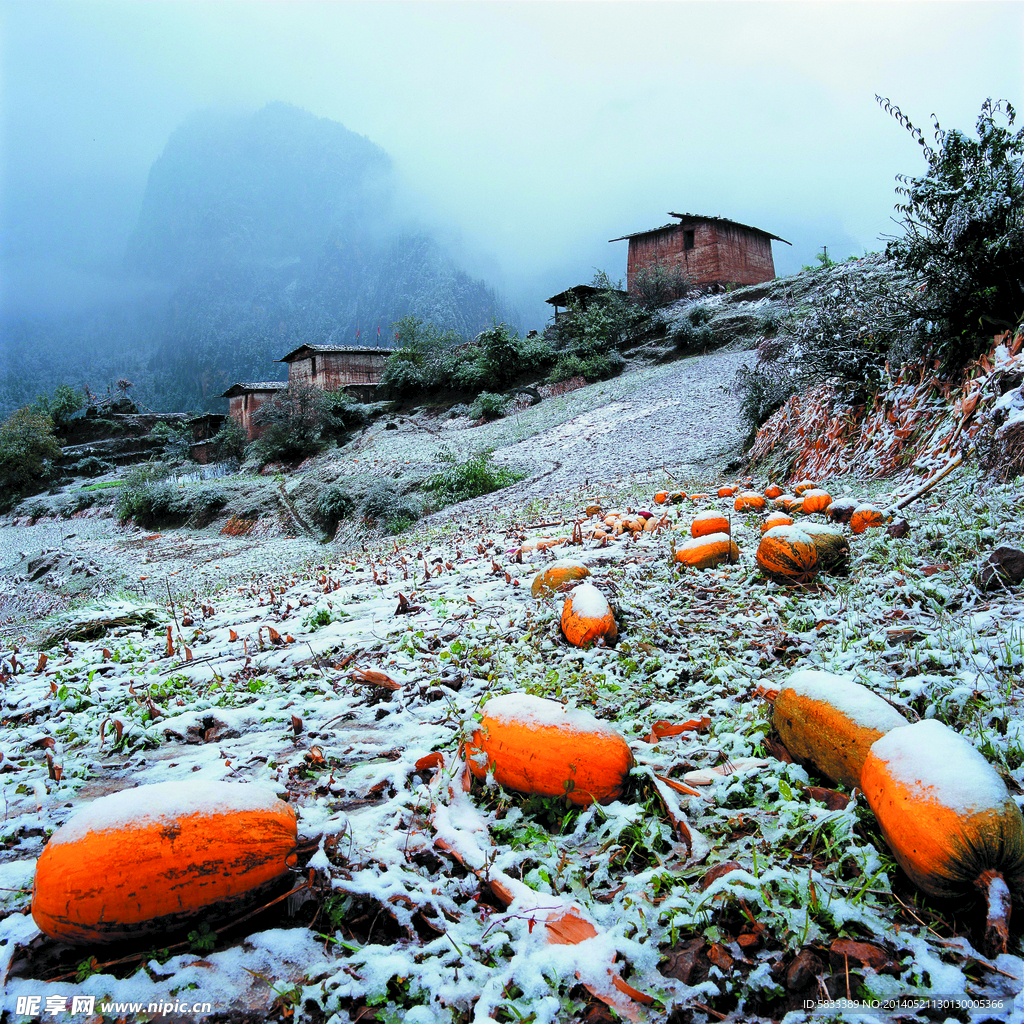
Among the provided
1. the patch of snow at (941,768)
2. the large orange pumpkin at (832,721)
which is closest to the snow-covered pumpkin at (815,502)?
the large orange pumpkin at (832,721)

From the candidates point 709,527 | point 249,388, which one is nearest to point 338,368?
point 249,388

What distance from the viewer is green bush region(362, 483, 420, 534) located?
962 cm

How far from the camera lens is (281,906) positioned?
1.21 metres

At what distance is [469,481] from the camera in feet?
34.6

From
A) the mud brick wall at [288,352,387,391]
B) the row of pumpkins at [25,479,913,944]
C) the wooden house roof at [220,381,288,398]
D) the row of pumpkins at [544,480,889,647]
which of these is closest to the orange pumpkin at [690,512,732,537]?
the row of pumpkins at [544,480,889,647]

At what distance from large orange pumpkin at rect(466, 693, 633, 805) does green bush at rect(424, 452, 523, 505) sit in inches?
346

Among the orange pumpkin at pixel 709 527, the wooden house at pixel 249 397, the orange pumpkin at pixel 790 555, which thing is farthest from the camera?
the wooden house at pixel 249 397

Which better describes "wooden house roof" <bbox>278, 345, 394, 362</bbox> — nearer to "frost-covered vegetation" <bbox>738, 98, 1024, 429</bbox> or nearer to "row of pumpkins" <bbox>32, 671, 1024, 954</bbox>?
"frost-covered vegetation" <bbox>738, 98, 1024, 429</bbox>

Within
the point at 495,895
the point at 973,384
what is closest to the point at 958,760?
the point at 495,895

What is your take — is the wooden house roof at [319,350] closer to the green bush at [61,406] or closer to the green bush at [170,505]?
the green bush at [170,505]

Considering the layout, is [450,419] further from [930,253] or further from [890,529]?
[890,529]

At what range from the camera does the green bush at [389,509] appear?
31.6ft

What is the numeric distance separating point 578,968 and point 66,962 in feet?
3.17

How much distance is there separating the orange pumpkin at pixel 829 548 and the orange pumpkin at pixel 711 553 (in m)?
0.54
